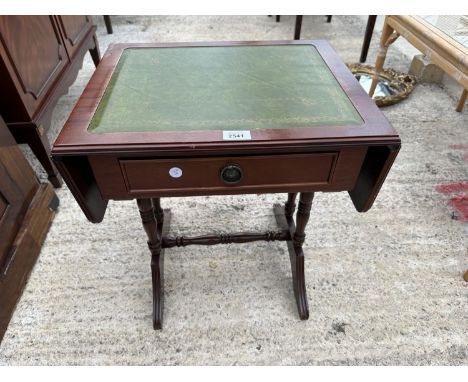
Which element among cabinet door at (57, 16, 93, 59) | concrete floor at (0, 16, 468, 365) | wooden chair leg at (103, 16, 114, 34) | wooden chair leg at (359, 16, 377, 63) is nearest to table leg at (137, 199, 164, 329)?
concrete floor at (0, 16, 468, 365)

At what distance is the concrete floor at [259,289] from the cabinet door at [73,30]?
780 millimetres

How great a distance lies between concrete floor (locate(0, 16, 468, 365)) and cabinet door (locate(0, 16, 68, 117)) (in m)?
0.53

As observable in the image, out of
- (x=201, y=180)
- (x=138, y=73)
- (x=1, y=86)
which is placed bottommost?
(x=1, y=86)

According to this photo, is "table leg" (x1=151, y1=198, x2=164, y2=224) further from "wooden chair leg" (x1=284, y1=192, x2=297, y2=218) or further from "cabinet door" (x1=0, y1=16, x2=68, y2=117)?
"cabinet door" (x1=0, y1=16, x2=68, y2=117)

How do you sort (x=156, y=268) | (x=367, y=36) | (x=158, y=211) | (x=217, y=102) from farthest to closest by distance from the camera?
(x=367, y=36) → (x=158, y=211) → (x=156, y=268) → (x=217, y=102)

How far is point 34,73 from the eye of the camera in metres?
1.60

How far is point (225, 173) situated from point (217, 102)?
206mm

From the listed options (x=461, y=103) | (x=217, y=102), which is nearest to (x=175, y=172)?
(x=217, y=102)

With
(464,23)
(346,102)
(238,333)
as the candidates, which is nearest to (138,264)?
(238,333)

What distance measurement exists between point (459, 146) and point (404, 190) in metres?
0.60

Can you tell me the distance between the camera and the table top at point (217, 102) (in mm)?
807

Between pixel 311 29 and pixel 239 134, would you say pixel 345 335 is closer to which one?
pixel 239 134

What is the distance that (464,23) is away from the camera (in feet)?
5.39

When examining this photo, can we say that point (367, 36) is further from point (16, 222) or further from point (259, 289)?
point (16, 222)
